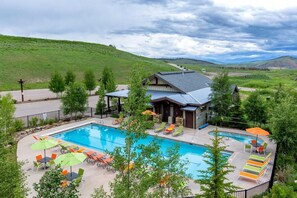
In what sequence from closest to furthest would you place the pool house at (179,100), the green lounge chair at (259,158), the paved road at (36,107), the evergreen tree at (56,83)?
the green lounge chair at (259,158)
the pool house at (179,100)
the paved road at (36,107)
the evergreen tree at (56,83)

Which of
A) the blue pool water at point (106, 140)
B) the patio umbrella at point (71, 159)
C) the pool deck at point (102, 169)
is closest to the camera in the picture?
the patio umbrella at point (71, 159)

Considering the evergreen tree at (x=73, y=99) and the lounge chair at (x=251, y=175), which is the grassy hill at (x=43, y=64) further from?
the lounge chair at (x=251, y=175)

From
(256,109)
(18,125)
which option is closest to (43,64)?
(18,125)

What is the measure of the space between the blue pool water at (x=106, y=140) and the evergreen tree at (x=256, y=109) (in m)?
6.02

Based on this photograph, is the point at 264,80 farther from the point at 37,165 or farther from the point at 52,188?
the point at 52,188

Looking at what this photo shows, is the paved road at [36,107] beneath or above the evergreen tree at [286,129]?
beneath

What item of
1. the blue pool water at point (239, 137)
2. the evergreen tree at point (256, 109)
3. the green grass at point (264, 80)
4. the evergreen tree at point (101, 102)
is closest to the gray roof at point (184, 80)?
the green grass at point (264, 80)

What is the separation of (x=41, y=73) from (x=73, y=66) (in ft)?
35.8

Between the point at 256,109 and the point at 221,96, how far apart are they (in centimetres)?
331

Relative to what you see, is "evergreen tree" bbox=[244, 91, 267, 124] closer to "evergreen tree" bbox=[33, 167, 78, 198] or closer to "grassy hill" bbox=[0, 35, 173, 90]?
"evergreen tree" bbox=[33, 167, 78, 198]

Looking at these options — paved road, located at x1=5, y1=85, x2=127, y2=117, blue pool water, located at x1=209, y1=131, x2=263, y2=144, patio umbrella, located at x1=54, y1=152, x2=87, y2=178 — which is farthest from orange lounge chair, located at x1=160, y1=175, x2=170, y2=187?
paved road, located at x1=5, y1=85, x2=127, y2=117

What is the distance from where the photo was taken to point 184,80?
1174 inches

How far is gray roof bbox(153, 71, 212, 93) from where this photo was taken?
26.9 m

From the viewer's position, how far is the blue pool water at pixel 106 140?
18256 millimetres
